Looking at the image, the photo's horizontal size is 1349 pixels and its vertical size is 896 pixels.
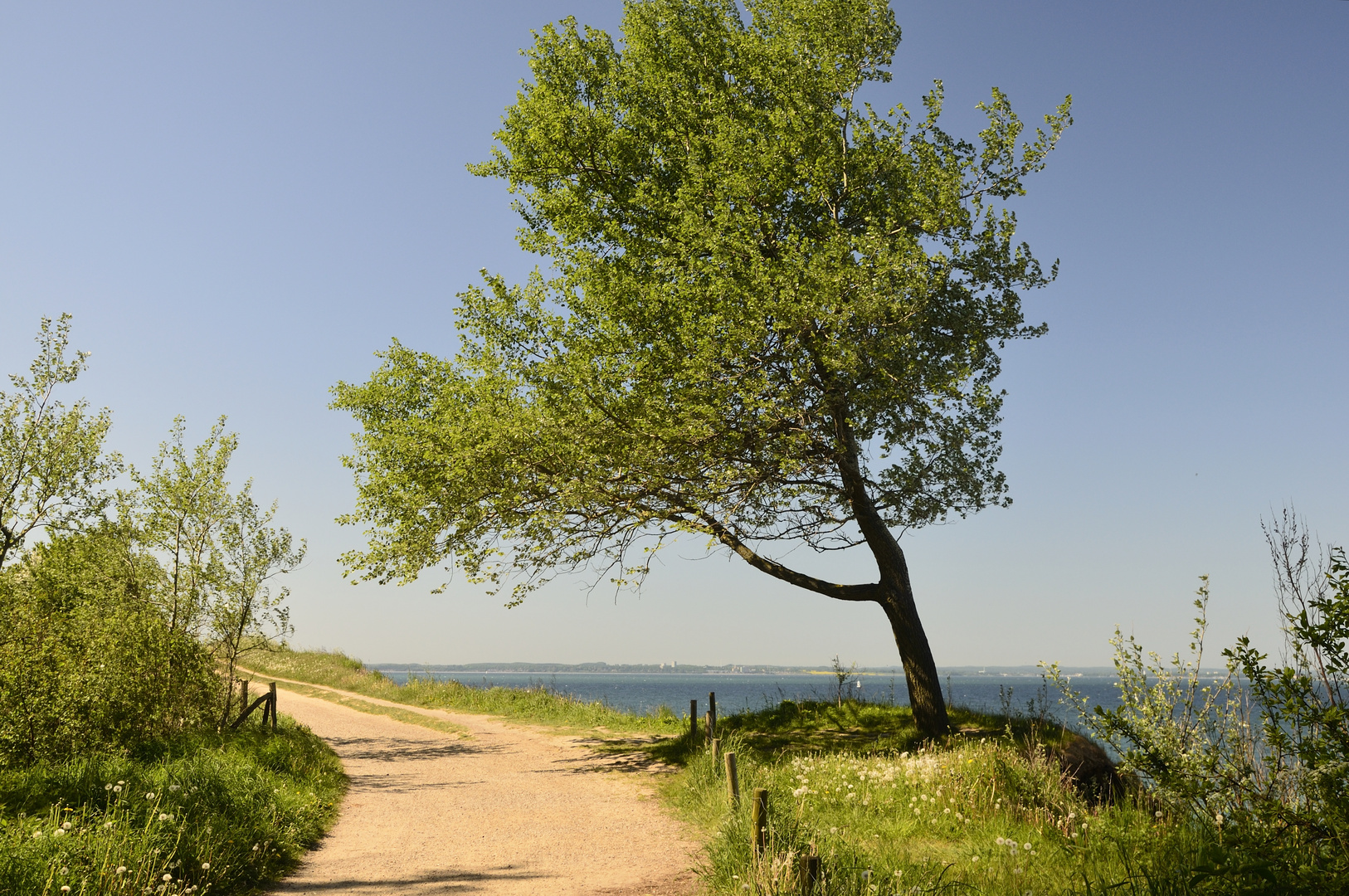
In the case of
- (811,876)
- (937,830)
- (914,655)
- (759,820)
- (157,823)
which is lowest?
(937,830)

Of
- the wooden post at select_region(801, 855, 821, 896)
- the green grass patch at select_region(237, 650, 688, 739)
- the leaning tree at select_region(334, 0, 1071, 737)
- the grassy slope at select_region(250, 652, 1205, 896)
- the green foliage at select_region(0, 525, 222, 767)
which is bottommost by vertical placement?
the green grass patch at select_region(237, 650, 688, 739)

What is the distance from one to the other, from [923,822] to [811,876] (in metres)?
3.69

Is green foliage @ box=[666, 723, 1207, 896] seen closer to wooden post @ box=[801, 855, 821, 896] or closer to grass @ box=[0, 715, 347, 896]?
wooden post @ box=[801, 855, 821, 896]

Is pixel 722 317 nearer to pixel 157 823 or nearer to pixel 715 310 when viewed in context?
pixel 715 310

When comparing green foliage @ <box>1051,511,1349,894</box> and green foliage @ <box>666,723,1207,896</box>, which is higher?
green foliage @ <box>1051,511,1349,894</box>

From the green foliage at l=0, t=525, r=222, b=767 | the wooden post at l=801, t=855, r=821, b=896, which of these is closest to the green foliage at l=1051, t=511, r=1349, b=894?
the wooden post at l=801, t=855, r=821, b=896

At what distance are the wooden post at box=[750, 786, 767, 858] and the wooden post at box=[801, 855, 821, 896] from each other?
1007mm

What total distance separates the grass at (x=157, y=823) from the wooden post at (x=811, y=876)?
515 cm

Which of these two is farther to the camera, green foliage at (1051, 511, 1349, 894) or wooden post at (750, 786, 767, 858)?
wooden post at (750, 786, 767, 858)

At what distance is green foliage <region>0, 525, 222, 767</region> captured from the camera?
32.2 ft

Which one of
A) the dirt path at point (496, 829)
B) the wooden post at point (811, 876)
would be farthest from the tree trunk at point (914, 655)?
the wooden post at point (811, 876)

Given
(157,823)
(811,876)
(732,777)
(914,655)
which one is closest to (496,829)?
(732,777)

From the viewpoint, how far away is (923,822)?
929cm

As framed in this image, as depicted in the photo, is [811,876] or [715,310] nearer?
[811,876]
